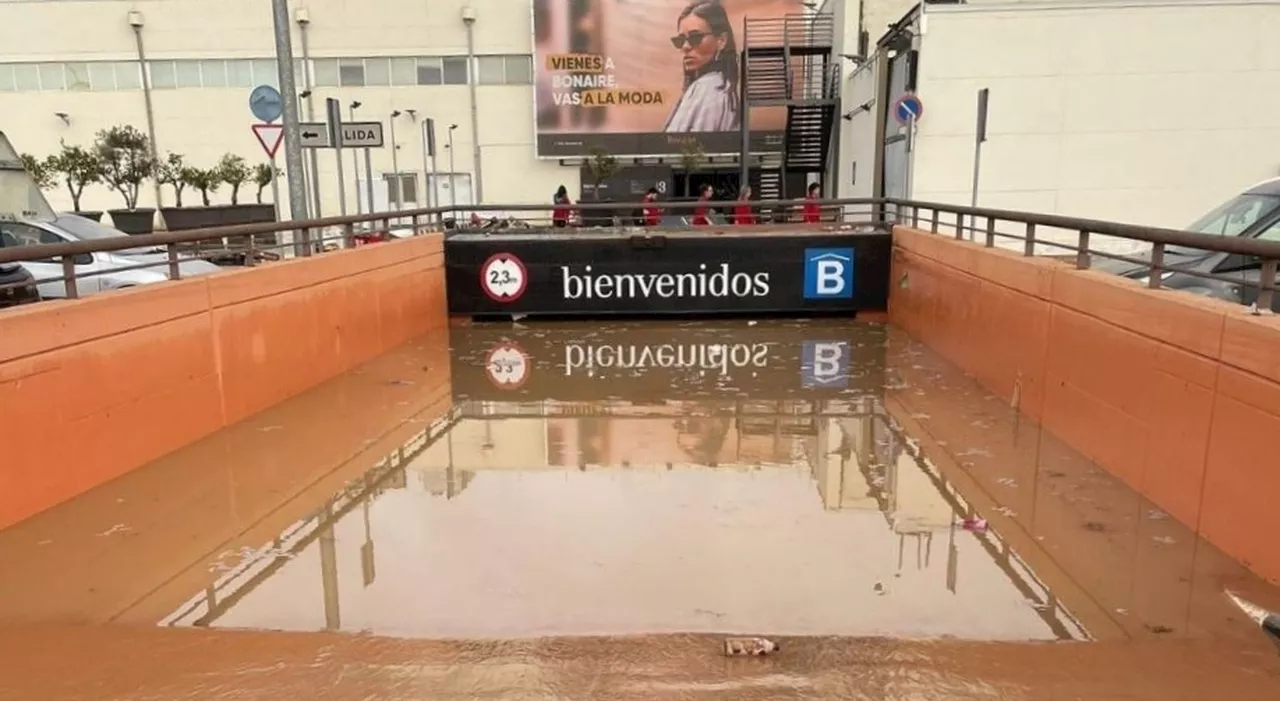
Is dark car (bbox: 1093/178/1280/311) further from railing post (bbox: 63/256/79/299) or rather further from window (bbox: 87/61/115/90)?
window (bbox: 87/61/115/90)

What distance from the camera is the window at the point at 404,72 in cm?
3588

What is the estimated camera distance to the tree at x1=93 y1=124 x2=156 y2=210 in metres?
30.2

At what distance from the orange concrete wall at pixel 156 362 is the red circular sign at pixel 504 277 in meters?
2.76

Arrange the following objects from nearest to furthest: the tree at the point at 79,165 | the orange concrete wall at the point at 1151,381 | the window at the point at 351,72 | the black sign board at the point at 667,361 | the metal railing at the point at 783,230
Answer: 1. the orange concrete wall at the point at 1151,381
2. the metal railing at the point at 783,230
3. the black sign board at the point at 667,361
4. the tree at the point at 79,165
5. the window at the point at 351,72

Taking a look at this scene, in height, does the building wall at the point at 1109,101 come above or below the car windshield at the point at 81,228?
above

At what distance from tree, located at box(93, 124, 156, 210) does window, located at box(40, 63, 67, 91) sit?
6.13m

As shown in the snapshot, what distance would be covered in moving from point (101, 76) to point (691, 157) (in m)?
25.5

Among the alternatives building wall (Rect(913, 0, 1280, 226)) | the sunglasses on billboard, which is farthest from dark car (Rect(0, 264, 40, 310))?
the sunglasses on billboard

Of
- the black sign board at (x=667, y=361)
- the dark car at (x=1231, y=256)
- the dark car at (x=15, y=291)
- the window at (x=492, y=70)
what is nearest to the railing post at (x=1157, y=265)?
the dark car at (x=1231, y=256)

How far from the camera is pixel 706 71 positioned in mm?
35812

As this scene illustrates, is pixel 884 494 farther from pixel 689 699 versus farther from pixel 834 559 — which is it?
pixel 689 699

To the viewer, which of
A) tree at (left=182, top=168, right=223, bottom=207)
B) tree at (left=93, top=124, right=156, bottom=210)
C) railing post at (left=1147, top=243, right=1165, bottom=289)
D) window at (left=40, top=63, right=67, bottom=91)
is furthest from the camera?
window at (left=40, top=63, right=67, bottom=91)

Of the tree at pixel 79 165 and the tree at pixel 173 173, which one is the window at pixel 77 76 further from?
the tree at pixel 79 165

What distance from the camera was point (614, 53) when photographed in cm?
3572
